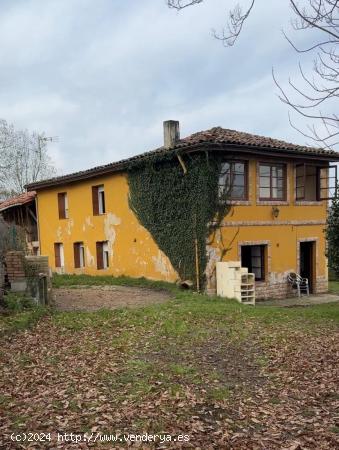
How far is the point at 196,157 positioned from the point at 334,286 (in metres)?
9.63

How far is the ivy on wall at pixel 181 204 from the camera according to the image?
13.7m

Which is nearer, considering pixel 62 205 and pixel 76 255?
pixel 76 255

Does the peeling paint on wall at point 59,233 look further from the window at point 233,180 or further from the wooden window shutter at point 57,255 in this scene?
the window at point 233,180

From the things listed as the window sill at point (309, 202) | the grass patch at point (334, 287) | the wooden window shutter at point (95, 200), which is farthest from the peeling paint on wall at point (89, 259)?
the grass patch at point (334, 287)

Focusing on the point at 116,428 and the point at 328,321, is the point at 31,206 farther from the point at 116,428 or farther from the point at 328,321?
the point at 116,428

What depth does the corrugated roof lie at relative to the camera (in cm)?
1337

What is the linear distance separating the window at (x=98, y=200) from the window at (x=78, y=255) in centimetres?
224

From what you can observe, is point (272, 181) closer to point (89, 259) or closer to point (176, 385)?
point (89, 259)

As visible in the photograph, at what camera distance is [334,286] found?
746 inches

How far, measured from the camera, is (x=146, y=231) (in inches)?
627

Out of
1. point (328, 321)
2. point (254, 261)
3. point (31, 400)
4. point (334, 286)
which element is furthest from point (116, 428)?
point (334, 286)

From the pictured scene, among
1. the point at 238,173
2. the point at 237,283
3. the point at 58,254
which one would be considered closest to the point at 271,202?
the point at 238,173

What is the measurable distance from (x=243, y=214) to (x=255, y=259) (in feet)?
6.83

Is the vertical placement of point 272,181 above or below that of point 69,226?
above
